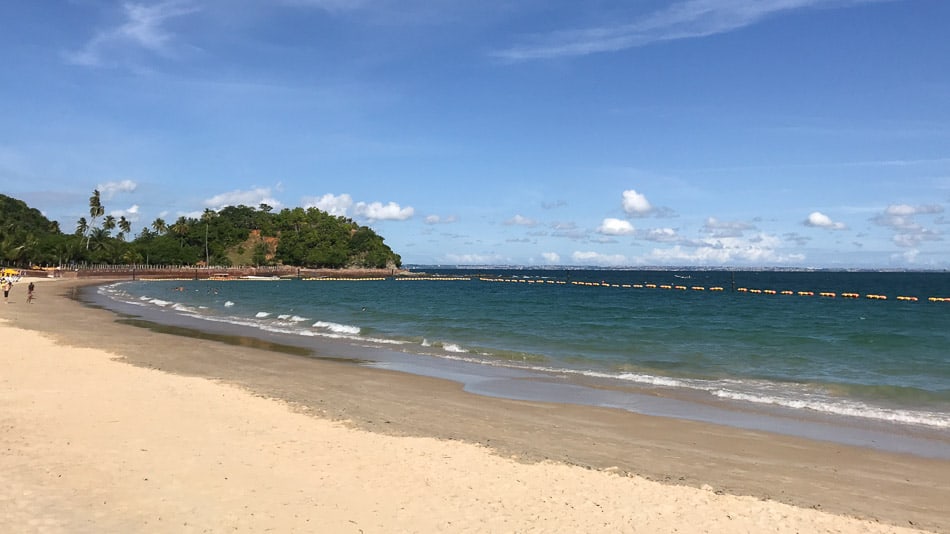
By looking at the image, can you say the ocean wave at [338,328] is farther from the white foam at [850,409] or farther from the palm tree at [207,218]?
the palm tree at [207,218]

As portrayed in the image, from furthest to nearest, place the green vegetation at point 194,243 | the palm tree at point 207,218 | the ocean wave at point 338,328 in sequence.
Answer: the palm tree at point 207,218 → the green vegetation at point 194,243 → the ocean wave at point 338,328

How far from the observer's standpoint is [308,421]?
38.4 feet

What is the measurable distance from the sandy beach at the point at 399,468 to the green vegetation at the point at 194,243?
12237cm

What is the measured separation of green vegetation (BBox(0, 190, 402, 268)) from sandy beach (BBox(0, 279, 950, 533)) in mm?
122375

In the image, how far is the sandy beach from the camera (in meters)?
7.08

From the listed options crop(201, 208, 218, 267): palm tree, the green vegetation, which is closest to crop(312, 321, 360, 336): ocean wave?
the green vegetation

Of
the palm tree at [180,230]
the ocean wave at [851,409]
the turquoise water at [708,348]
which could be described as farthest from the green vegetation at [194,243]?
the ocean wave at [851,409]

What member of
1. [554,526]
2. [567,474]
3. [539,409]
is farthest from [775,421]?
[554,526]

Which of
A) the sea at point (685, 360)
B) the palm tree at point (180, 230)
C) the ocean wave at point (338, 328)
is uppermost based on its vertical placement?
the palm tree at point (180, 230)

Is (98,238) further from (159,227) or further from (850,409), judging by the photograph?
(850,409)

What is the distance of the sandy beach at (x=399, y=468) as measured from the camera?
708cm

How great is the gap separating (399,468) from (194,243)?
184 meters

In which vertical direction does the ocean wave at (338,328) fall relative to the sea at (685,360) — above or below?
below

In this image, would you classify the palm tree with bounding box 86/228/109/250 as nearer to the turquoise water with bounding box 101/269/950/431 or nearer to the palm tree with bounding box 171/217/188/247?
the palm tree with bounding box 171/217/188/247
